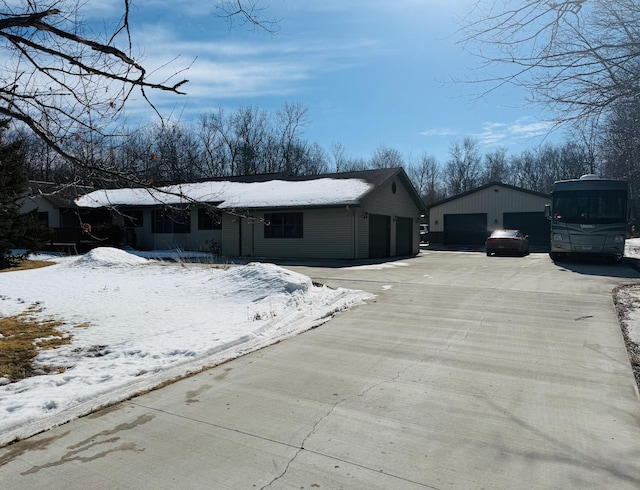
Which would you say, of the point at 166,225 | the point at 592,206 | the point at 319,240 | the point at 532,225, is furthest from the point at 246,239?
the point at 532,225

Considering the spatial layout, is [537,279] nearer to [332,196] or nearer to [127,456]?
[332,196]

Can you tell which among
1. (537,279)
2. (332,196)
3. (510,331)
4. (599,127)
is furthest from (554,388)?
(332,196)

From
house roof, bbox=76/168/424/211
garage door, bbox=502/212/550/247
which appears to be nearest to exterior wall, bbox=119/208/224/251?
house roof, bbox=76/168/424/211

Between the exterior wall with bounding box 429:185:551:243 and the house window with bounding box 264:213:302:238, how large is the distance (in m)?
17.3

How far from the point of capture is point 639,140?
8211mm

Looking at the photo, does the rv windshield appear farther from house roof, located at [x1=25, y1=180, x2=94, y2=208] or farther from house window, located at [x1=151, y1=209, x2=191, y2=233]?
house window, located at [x1=151, y1=209, x2=191, y2=233]

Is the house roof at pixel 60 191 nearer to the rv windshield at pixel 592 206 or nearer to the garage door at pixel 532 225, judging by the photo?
the rv windshield at pixel 592 206

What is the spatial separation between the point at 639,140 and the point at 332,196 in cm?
1373

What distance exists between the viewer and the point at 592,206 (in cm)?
1694

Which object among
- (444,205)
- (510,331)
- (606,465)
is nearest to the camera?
(606,465)

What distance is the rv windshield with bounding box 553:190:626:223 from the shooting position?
54.7ft

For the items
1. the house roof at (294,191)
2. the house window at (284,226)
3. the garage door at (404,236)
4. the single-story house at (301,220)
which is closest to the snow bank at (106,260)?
the single-story house at (301,220)

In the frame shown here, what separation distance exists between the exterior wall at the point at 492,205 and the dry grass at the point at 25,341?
3057cm

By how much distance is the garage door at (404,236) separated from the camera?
24922 mm
